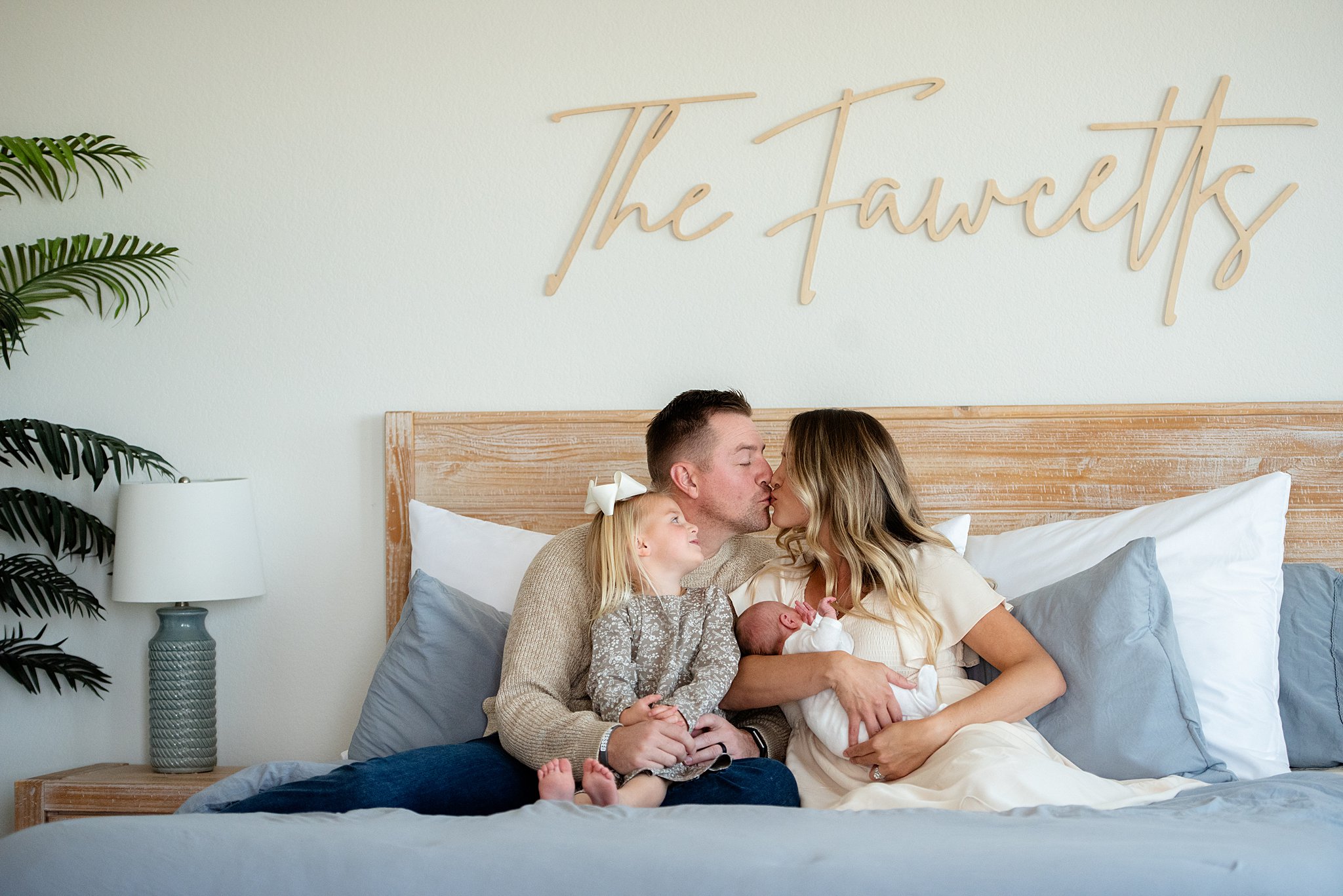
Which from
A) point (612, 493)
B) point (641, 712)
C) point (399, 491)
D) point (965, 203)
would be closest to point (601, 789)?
point (641, 712)

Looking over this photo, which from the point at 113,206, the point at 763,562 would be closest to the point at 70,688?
the point at 113,206

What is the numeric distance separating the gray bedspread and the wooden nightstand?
3.62ft

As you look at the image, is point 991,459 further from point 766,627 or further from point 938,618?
point 766,627

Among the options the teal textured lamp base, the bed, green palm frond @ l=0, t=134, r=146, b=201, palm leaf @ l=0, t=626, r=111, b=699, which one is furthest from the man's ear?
green palm frond @ l=0, t=134, r=146, b=201

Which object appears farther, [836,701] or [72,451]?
[72,451]

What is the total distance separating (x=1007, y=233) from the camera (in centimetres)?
233

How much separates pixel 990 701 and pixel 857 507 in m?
0.40

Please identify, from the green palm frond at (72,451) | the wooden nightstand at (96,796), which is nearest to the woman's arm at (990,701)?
the wooden nightstand at (96,796)

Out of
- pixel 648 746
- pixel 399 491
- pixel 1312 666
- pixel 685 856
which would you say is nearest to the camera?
pixel 685 856

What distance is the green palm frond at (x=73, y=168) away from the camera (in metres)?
2.44

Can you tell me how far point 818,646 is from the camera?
1.72 metres

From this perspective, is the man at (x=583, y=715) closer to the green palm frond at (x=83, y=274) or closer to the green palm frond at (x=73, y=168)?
the green palm frond at (x=83, y=274)

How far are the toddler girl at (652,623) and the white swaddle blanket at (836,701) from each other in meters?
0.13

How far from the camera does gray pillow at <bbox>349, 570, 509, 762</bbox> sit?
77.1 inches
